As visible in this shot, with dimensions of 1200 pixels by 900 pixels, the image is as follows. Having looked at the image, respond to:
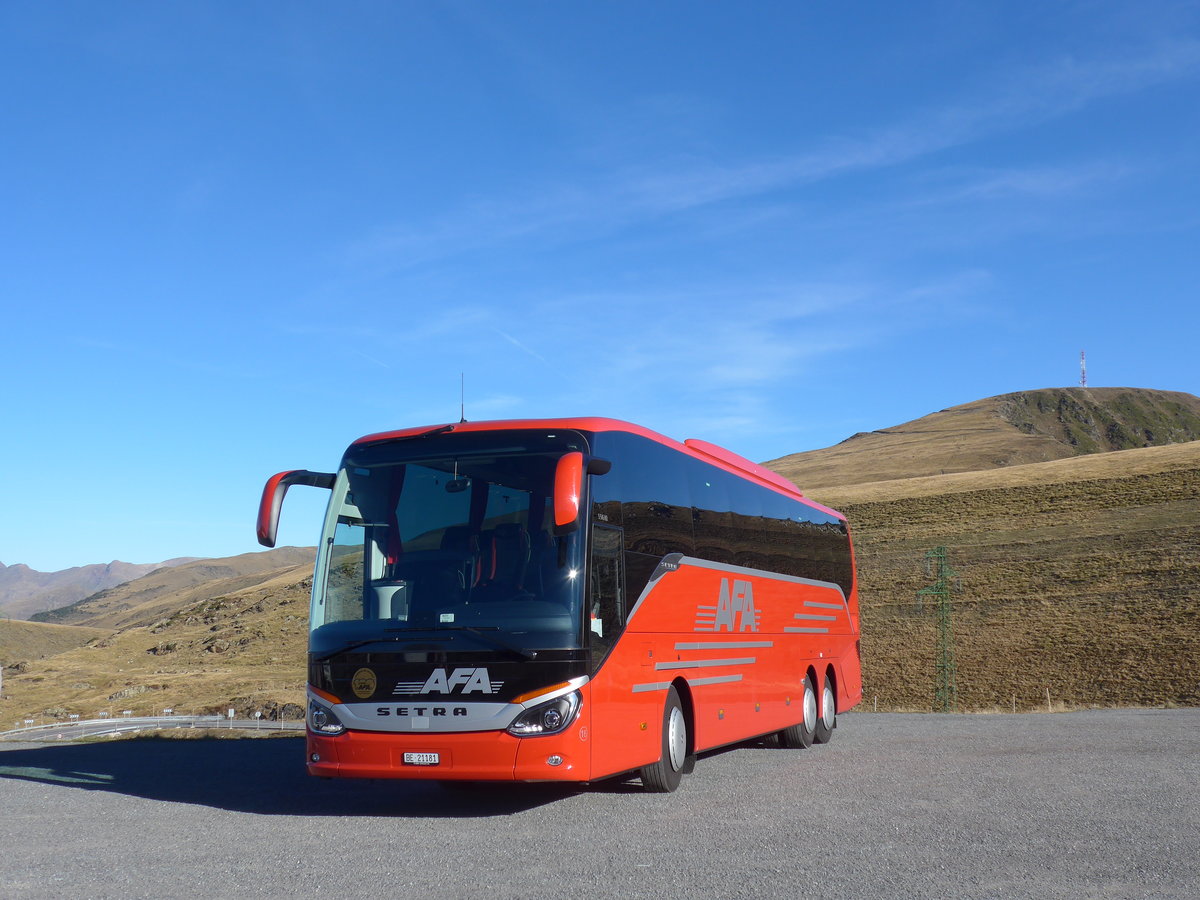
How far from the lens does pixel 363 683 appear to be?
34.0ft

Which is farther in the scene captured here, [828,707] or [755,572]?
[828,707]

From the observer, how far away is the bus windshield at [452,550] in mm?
10117

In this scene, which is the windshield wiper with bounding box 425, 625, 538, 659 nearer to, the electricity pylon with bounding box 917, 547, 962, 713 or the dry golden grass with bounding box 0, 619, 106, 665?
the electricity pylon with bounding box 917, 547, 962, 713

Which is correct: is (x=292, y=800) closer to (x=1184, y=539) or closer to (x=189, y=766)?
(x=189, y=766)

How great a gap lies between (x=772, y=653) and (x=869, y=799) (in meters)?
4.71

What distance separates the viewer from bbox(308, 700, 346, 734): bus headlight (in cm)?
1045

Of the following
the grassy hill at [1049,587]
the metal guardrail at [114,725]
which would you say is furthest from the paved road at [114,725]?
the grassy hill at [1049,587]

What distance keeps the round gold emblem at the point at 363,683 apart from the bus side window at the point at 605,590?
78.9 inches

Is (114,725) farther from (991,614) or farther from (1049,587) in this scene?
(1049,587)

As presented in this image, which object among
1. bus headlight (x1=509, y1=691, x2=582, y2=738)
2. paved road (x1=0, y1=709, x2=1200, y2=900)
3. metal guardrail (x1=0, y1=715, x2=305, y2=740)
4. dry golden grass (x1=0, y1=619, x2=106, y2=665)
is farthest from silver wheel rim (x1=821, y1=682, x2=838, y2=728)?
dry golden grass (x1=0, y1=619, x2=106, y2=665)

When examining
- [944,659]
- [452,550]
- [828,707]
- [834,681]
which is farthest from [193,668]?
[452,550]

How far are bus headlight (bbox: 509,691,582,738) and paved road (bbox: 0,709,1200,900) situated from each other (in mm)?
771

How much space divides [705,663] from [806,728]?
4.92m

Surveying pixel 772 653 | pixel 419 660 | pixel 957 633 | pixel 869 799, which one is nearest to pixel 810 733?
pixel 772 653
